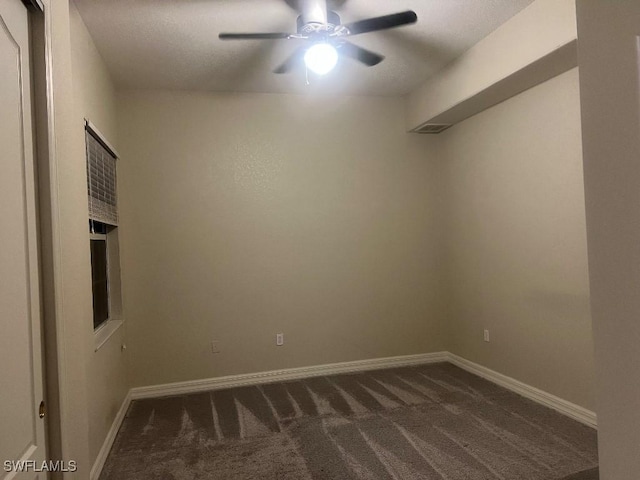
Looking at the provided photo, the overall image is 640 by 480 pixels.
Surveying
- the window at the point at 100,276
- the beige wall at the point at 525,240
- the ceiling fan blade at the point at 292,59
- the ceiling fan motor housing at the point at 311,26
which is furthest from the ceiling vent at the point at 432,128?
the window at the point at 100,276

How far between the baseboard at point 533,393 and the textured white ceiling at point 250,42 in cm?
287

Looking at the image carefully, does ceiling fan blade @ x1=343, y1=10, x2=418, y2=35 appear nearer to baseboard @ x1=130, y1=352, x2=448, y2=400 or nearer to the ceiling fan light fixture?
the ceiling fan light fixture

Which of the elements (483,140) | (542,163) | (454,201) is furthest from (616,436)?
(454,201)

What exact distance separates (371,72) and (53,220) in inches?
126

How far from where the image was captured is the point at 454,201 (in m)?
4.41

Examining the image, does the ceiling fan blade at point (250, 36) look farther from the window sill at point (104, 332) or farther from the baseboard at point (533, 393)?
the baseboard at point (533, 393)

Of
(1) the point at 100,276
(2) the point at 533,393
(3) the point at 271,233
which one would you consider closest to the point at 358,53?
(3) the point at 271,233

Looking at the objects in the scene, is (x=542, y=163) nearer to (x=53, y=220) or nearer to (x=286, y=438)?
(x=286, y=438)

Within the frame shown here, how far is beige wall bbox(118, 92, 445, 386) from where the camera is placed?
12.9 ft

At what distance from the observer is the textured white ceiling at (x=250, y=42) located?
2.69 metres

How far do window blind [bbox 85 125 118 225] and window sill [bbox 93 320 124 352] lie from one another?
0.81m

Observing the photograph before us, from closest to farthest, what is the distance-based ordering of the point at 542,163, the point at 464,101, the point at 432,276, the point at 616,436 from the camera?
the point at 616,436 → the point at 542,163 → the point at 464,101 → the point at 432,276

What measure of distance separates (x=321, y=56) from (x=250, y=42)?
0.80 meters

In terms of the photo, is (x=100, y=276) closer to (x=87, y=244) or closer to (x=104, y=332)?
(x=104, y=332)
